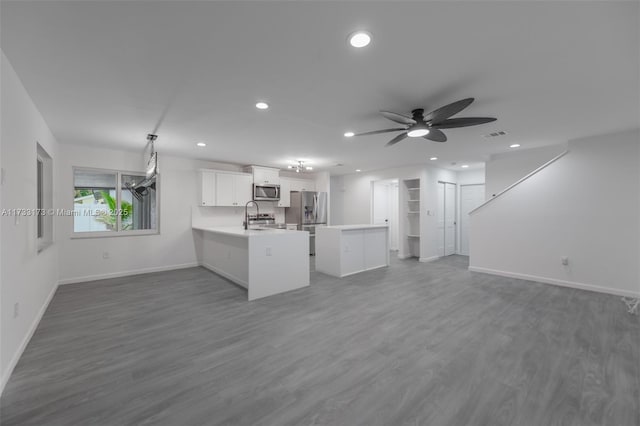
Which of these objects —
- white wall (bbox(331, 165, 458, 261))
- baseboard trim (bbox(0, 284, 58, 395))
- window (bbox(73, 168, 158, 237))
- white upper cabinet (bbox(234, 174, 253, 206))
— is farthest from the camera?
white wall (bbox(331, 165, 458, 261))

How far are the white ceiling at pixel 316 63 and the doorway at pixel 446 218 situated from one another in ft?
11.8

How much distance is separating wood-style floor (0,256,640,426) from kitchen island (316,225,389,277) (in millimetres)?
1236

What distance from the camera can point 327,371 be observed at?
204 centimetres

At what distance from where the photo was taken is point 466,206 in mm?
7641

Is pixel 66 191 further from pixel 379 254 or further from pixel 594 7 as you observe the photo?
pixel 594 7

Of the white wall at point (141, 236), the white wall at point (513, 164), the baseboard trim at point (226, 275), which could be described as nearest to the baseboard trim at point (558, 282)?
the white wall at point (513, 164)

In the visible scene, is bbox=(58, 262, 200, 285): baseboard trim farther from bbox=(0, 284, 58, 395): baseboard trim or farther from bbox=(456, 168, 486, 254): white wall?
bbox=(456, 168, 486, 254): white wall

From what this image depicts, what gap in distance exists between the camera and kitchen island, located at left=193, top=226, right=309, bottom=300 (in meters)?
3.72

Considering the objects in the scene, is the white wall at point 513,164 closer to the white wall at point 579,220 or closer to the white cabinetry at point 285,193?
the white wall at point 579,220

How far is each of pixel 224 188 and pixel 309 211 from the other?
2447 mm

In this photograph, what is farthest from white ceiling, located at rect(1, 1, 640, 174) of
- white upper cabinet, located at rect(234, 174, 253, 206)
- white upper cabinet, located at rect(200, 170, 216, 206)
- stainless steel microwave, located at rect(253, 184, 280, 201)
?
stainless steel microwave, located at rect(253, 184, 280, 201)

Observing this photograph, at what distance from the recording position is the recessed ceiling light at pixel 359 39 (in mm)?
1704

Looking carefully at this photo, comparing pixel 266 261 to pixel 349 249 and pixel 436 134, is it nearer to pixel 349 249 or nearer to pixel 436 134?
pixel 349 249

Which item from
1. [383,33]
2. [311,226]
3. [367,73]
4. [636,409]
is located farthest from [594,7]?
[311,226]
